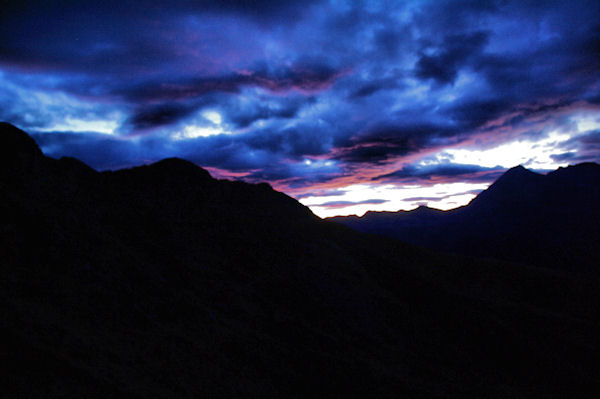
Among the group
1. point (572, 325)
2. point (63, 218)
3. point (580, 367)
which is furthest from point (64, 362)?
point (572, 325)

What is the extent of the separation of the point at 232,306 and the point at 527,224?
14165 cm

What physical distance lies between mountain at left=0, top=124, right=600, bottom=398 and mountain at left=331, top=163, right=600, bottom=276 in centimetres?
6546

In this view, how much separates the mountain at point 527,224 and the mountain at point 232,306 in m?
65.5

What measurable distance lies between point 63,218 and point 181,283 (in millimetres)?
9506

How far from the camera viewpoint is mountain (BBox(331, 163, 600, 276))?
325 ft

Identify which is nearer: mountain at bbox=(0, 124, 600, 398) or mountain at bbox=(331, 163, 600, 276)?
mountain at bbox=(0, 124, 600, 398)

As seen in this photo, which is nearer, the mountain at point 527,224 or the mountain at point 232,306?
the mountain at point 232,306

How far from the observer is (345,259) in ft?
125

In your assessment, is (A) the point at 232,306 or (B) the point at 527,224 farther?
(B) the point at 527,224

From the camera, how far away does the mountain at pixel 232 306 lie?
1345 centimetres

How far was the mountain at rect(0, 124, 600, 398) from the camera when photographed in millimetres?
13453

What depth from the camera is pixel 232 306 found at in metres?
24.6

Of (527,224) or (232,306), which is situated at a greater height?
(527,224)

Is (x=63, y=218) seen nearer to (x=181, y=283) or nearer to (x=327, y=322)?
(x=181, y=283)
